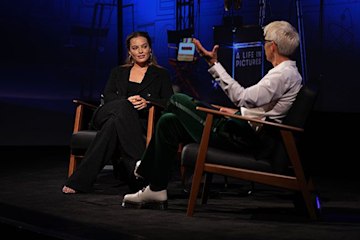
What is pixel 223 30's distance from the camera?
8.09 meters

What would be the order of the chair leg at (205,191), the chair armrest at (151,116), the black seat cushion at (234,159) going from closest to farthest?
the black seat cushion at (234,159), the chair leg at (205,191), the chair armrest at (151,116)

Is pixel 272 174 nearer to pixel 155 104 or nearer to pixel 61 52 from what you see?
pixel 155 104

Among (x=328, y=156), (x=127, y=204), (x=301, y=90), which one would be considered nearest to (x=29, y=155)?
(x=328, y=156)

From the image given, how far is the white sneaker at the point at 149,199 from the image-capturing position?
4.30 m

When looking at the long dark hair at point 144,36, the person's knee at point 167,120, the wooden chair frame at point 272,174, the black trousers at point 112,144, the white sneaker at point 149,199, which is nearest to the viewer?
the wooden chair frame at point 272,174

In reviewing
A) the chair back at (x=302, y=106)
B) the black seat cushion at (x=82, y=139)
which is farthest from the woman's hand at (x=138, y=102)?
the chair back at (x=302, y=106)

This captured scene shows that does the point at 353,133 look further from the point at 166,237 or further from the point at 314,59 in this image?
the point at 166,237

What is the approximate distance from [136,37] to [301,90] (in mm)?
1614

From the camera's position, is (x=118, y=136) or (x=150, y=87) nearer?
(x=118, y=136)

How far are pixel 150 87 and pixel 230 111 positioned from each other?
1.13m

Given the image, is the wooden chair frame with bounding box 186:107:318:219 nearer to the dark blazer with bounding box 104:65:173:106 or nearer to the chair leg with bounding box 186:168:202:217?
the chair leg with bounding box 186:168:202:217

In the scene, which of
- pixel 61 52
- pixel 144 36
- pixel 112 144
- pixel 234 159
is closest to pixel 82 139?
pixel 112 144

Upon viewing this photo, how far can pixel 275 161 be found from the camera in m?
4.00

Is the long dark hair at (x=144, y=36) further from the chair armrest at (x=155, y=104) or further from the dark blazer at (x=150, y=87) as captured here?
the chair armrest at (x=155, y=104)
